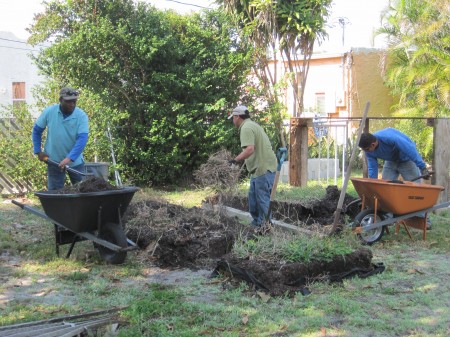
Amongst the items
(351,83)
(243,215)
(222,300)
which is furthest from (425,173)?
(351,83)

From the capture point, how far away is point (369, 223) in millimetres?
7504

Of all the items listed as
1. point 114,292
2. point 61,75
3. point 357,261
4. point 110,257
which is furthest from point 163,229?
point 61,75

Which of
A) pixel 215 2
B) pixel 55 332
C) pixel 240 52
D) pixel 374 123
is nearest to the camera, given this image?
pixel 55 332

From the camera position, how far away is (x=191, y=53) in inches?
515

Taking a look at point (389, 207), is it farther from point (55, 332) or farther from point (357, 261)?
point (55, 332)

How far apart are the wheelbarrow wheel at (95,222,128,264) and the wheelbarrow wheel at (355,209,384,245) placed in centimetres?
305

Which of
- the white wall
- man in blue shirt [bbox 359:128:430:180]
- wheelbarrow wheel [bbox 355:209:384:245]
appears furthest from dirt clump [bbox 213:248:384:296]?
the white wall

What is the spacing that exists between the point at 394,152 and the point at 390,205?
3.26ft

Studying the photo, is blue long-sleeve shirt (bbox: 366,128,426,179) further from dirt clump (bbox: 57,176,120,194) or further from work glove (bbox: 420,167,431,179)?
dirt clump (bbox: 57,176,120,194)

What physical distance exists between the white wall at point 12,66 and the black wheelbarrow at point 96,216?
18.7m

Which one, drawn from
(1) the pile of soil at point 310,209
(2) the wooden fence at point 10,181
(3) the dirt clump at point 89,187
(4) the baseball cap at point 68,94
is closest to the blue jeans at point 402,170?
(1) the pile of soil at point 310,209

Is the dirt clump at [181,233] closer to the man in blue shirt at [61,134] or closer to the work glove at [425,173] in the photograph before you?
the man in blue shirt at [61,134]

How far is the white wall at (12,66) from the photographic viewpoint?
23.5 meters

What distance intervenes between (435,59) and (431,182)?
864 cm
